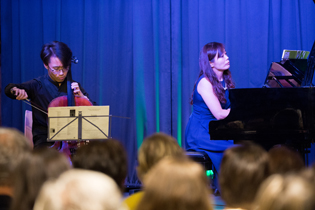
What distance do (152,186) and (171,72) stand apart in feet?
15.2

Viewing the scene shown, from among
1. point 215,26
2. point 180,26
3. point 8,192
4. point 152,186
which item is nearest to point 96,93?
point 180,26

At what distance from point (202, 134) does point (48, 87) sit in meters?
2.21

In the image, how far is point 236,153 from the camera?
1.63 m

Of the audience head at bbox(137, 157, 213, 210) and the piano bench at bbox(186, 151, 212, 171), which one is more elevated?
the audience head at bbox(137, 157, 213, 210)

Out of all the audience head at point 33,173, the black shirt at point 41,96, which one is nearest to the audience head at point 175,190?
the audience head at point 33,173

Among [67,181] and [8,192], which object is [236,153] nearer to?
[67,181]

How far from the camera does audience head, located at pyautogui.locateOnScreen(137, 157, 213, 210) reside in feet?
3.57

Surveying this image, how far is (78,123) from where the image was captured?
4.22m

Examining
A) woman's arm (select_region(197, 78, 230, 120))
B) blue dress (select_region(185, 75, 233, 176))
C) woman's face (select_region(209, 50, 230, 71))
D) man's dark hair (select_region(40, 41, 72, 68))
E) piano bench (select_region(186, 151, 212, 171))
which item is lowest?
piano bench (select_region(186, 151, 212, 171))

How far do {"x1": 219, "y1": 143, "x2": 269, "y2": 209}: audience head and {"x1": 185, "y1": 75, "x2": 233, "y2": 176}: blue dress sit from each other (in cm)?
268

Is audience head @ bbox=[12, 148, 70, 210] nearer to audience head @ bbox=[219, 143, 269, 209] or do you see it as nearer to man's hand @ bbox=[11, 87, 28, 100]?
Result: audience head @ bbox=[219, 143, 269, 209]

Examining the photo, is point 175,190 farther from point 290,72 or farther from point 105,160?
point 290,72

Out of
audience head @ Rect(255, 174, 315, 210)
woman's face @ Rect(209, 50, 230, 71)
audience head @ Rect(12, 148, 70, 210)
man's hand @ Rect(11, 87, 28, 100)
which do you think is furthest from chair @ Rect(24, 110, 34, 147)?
audience head @ Rect(255, 174, 315, 210)

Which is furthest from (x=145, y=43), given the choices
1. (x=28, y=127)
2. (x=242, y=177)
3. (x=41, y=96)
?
(x=242, y=177)
